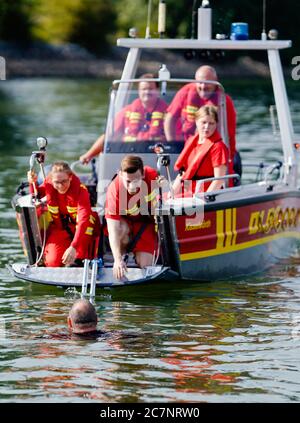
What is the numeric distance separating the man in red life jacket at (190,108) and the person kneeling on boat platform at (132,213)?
1.78 metres

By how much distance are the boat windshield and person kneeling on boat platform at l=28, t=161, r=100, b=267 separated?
5.02ft

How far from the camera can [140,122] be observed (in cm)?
1406

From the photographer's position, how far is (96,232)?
1242 cm

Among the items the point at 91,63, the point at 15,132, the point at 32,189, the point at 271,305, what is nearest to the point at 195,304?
the point at 271,305

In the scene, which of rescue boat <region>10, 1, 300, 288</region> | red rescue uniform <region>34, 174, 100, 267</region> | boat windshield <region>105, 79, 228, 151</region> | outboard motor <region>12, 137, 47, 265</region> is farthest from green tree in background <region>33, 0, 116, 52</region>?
red rescue uniform <region>34, 174, 100, 267</region>

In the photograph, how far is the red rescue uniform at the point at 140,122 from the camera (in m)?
14.0

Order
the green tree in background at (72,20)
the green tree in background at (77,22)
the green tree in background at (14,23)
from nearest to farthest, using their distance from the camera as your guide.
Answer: the green tree in background at (14,23) → the green tree in background at (72,20) → the green tree in background at (77,22)

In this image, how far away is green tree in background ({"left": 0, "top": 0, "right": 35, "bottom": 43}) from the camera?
73938mm

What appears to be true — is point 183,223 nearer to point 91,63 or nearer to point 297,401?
point 297,401

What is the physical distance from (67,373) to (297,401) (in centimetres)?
171

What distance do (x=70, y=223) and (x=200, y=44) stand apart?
116 inches

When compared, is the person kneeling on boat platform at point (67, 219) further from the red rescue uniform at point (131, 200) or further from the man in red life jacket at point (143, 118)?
the man in red life jacket at point (143, 118)

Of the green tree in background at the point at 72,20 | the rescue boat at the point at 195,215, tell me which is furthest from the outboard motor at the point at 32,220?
the green tree in background at the point at 72,20

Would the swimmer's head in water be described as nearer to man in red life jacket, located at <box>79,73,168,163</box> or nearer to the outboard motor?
the outboard motor
